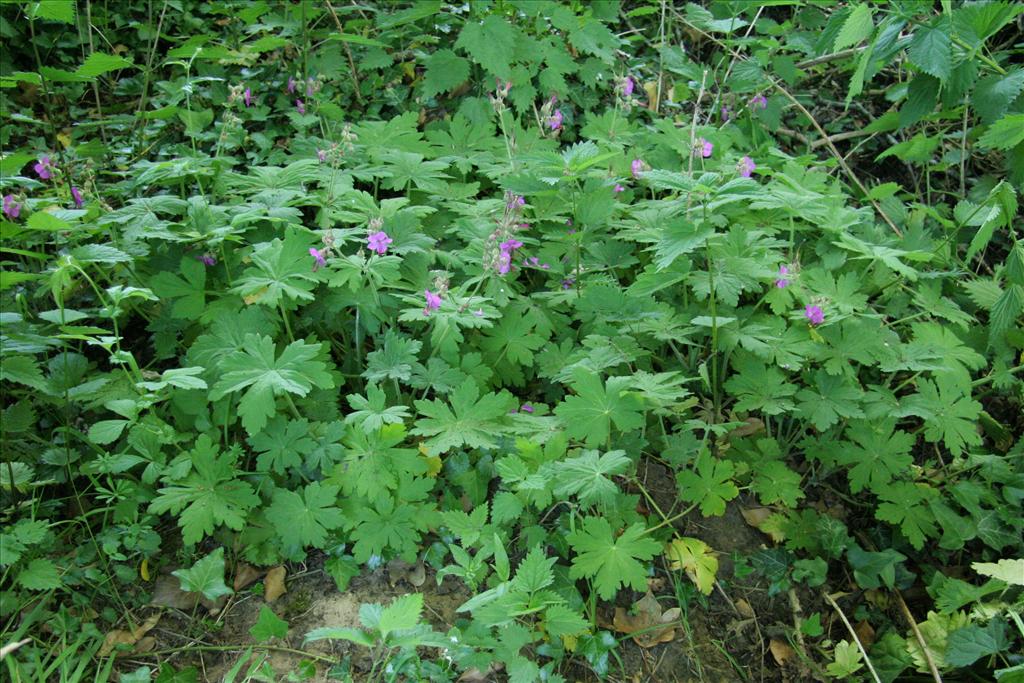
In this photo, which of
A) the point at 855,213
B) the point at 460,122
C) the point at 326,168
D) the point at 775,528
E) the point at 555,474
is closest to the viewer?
the point at 555,474

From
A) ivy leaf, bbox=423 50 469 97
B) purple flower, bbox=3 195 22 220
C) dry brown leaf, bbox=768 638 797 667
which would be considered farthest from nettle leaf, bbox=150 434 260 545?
A: ivy leaf, bbox=423 50 469 97

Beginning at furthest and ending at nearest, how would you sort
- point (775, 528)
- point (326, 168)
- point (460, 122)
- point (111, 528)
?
point (460, 122) < point (326, 168) < point (775, 528) < point (111, 528)

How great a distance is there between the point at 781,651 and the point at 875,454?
0.71m

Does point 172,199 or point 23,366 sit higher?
point 172,199

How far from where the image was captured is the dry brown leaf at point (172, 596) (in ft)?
7.43

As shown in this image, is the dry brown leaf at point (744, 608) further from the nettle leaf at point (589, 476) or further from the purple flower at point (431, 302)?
the purple flower at point (431, 302)

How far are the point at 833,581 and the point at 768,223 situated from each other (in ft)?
4.39

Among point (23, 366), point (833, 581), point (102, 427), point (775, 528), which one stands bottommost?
point (833, 581)

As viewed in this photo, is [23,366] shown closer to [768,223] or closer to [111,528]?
[111,528]

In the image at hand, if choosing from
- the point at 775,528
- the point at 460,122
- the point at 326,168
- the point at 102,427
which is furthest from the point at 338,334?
the point at 775,528

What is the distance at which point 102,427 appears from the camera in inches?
86.4

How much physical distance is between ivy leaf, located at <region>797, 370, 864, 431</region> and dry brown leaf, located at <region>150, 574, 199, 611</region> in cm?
197

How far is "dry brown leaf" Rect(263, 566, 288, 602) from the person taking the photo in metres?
2.30

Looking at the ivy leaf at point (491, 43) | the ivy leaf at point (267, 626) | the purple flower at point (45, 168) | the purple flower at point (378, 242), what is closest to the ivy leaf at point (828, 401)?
the purple flower at point (378, 242)
